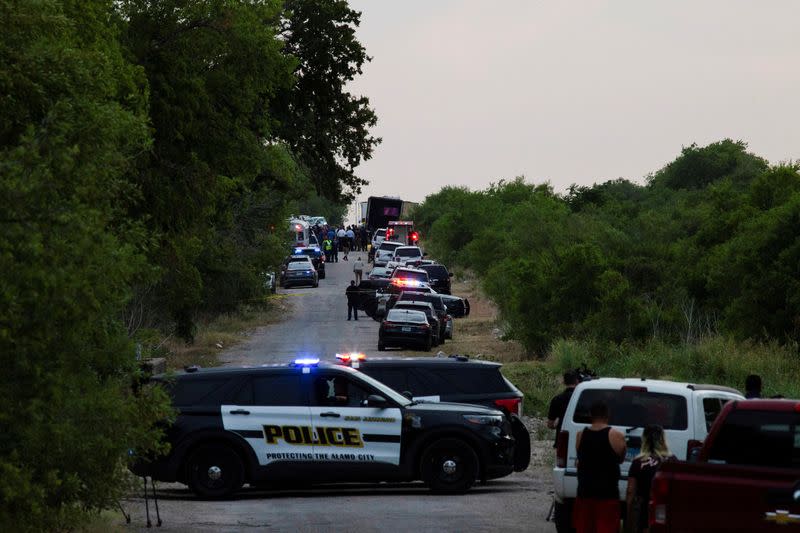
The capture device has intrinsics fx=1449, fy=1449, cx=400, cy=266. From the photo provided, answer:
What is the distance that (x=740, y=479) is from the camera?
9.70 metres

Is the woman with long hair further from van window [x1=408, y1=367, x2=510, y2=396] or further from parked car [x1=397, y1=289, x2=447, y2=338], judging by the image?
parked car [x1=397, y1=289, x2=447, y2=338]

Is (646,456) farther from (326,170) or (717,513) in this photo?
(326,170)

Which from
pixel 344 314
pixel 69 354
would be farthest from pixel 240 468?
pixel 344 314

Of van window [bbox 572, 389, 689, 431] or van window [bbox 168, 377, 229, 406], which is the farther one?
van window [bbox 168, 377, 229, 406]

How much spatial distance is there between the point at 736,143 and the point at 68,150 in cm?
11331

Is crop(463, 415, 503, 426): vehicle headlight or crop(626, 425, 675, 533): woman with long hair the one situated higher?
crop(626, 425, 675, 533): woman with long hair

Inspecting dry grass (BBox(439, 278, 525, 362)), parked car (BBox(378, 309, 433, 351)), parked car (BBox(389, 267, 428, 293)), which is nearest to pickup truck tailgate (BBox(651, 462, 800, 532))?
dry grass (BBox(439, 278, 525, 362))

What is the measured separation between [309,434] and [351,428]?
1.77 ft

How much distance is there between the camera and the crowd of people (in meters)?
96.7

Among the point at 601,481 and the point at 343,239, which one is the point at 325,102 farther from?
the point at 343,239

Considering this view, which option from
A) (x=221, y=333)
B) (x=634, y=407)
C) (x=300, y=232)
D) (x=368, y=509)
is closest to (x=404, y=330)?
(x=221, y=333)

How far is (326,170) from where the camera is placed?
146 ft

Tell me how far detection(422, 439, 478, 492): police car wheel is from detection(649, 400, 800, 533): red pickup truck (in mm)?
8459

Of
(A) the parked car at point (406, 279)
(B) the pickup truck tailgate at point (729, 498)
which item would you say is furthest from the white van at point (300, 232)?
(B) the pickup truck tailgate at point (729, 498)
